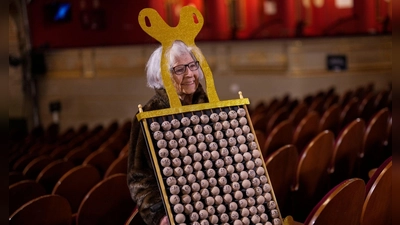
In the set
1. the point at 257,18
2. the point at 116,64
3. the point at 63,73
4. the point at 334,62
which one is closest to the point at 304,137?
the point at 334,62

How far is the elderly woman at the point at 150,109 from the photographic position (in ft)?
1.95

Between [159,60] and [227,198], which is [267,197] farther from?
[159,60]

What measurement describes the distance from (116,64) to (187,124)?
9.05 ft

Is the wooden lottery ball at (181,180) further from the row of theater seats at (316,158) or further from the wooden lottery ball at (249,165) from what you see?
the row of theater seats at (316,158)

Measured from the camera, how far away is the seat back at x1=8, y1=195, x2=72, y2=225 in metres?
0.70

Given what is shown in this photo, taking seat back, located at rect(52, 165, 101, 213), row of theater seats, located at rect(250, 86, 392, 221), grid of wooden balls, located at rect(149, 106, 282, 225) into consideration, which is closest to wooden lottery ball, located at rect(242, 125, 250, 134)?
grid of wooden balls, located at rect(149, 106, 282, 225)

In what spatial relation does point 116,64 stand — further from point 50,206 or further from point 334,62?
point 50,206

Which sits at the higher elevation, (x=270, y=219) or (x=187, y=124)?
(x=187, y=124)

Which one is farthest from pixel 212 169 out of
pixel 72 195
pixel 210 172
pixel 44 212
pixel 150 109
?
pixel 72 195

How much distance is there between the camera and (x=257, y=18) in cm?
305

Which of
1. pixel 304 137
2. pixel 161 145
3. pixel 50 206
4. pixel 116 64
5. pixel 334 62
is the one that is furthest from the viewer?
pixel 116 64

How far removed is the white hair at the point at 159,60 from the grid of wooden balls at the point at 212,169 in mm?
61

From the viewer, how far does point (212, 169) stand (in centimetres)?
57

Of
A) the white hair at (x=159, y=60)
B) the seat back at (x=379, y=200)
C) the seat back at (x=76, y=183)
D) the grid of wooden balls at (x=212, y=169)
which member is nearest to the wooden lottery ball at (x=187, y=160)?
the grid of wooden balls at (x=212, y=169)
